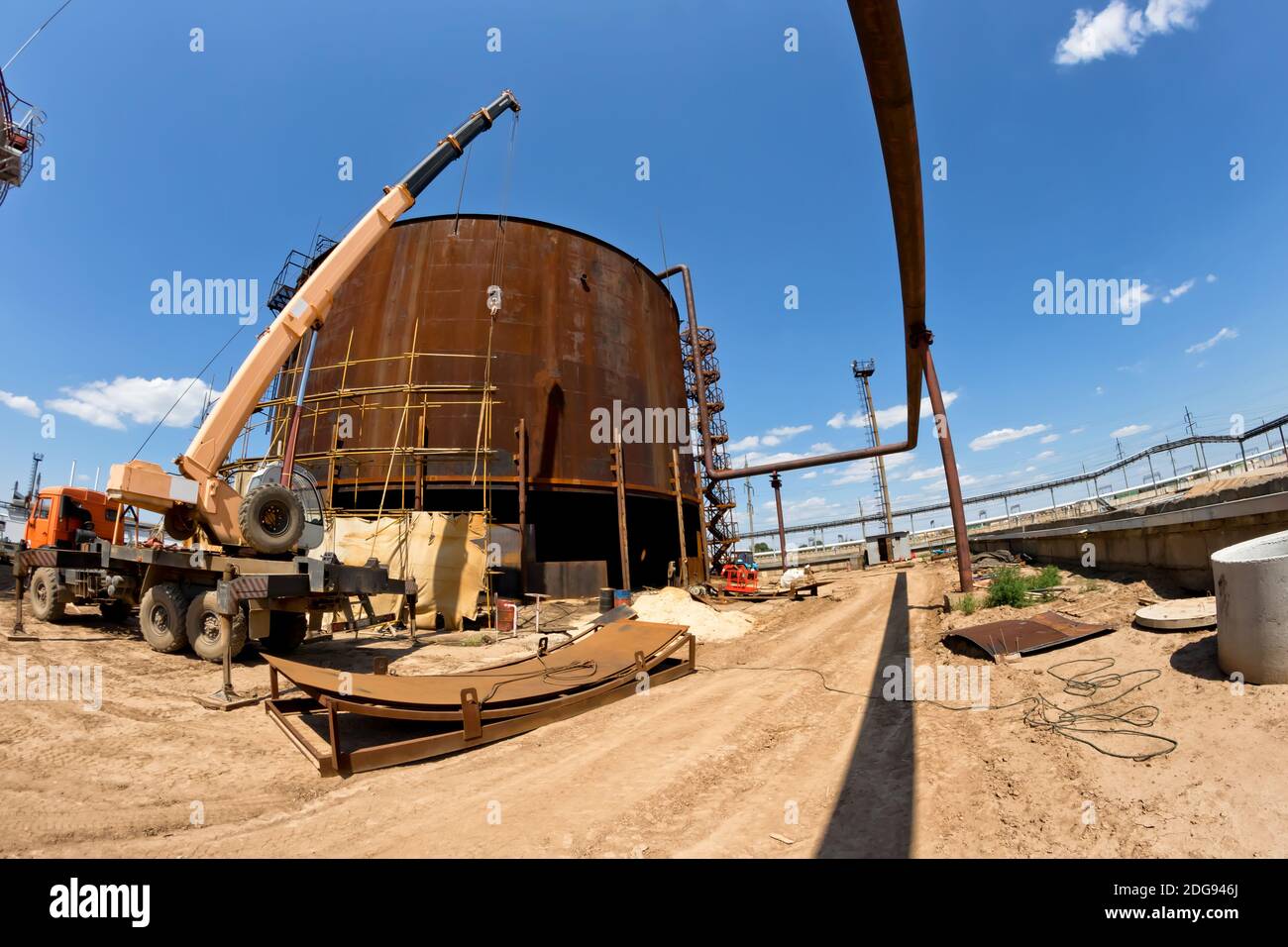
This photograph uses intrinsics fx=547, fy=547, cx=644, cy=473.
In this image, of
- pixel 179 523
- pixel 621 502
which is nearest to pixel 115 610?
pixel 179 523

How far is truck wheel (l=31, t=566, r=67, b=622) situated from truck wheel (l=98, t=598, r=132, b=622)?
71 centimetres

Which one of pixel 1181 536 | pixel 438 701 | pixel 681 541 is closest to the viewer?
pixel 438 701

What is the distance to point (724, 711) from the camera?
22.8 feet

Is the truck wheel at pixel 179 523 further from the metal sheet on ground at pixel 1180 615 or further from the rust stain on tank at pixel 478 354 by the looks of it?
the metal sheet on ground at pixel 1180 615

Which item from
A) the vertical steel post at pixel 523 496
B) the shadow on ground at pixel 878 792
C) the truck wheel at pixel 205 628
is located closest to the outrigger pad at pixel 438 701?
the truck wheel at pixel 205 628

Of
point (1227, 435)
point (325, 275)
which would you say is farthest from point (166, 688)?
point (1227, 435)

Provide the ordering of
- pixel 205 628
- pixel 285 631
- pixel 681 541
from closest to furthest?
pixel 205 628
pixel 285 631
pixel 681 541

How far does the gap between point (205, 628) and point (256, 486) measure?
252 cm

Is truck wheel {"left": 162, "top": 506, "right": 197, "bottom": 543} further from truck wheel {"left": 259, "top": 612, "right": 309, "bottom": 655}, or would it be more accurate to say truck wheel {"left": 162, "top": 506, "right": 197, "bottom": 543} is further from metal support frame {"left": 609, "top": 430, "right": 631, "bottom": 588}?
metal support frame {"left": 609, "top": 430, "right": 631, "bottom": 588}

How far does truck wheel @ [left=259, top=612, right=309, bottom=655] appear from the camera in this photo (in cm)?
1027

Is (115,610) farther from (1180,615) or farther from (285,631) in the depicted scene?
(1180,615)

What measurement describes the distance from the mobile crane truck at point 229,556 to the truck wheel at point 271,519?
17mm

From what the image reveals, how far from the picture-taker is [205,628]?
931cm

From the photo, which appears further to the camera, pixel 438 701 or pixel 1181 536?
pixel 1181 536
